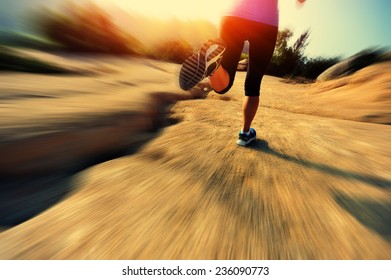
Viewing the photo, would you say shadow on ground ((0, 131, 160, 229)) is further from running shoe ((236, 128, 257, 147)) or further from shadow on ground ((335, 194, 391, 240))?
shadow on ground ((335, 194, 391, 240))

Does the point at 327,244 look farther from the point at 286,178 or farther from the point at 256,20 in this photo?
the point at 256,20

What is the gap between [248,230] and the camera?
37.8 inches

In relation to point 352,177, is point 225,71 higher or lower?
higher

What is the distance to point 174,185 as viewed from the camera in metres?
1.23

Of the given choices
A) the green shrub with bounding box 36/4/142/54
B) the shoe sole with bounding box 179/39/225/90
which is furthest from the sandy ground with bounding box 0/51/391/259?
the green shrub with bounding box 36/4/142/54

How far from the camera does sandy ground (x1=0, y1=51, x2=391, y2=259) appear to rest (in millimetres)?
900

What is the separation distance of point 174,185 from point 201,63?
3.20ft

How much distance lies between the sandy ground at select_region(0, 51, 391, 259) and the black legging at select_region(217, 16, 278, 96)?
17.9 inches

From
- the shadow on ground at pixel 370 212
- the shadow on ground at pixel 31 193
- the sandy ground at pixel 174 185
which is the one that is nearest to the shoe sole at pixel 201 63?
the sandy ground at pixel 174 185

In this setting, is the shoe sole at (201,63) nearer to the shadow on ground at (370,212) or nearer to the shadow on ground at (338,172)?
the shadow on ground at (338,172)

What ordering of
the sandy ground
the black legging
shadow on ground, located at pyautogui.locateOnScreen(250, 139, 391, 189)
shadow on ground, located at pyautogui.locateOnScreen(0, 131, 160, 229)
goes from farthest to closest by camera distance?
the black legging
shadow on ground, located at pyautogui.locateOnScreen(250, 139, 391, 189)
shadow on ground, located at pyautogui.locateOnScreen(0, 131, 160, 229)
the sandy ground

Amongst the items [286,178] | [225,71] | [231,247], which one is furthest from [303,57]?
[231,247]

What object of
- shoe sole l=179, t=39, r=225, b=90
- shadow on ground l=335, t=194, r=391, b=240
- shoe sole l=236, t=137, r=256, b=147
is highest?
shoe sole l=179, t=39, r=225, b=90
